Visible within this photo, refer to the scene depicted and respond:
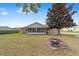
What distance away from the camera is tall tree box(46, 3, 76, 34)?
6.56 m

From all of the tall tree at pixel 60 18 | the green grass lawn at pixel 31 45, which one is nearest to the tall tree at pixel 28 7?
the tall tree at pixel 60 18

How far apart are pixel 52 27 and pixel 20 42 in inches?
27.8

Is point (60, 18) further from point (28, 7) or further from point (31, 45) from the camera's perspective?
point (31, 45)

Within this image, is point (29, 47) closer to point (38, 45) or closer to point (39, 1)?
point (38, 45)

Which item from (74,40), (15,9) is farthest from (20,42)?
(74,40)

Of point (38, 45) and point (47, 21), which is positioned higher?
point (47, 21)

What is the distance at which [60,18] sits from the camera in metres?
6.62

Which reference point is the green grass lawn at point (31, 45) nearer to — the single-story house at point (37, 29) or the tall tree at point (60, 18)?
the single-story house at point (37, 29)

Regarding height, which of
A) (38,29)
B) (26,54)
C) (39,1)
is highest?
(39,1)

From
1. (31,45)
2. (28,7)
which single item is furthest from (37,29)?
(28,7)

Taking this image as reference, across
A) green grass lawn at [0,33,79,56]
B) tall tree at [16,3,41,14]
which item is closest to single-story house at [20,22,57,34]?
green grass lawn at [0,33,79,56]

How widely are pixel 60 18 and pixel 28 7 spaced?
2.26ft

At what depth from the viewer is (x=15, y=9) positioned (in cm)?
650

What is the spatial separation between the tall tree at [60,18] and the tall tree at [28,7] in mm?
273
